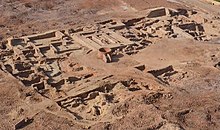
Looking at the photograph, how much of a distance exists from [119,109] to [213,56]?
6.99 m

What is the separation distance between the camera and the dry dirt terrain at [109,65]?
1395 centimetres

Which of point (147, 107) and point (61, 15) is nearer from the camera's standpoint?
point (147, 107)

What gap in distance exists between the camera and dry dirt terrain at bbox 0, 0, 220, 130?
549 inches

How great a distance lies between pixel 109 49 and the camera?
1969 cm

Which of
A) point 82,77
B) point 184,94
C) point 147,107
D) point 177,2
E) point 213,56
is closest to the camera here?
point 147,107

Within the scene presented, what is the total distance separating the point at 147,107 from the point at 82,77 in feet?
13.7

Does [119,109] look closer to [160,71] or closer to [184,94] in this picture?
[184,94]

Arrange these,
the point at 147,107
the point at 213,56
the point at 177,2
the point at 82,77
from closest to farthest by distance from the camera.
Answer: the point at 147,107
the point at 82,77
the point at 213,56
the point at 177,2

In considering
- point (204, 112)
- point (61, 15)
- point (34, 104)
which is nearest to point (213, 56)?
point (204, 112)

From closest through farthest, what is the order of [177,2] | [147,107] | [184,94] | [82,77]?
[147,107]
[184,94]
[82,77]
[177,2]

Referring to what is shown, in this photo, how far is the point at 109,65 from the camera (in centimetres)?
1839

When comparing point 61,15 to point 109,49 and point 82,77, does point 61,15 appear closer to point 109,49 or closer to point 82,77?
point 109,49

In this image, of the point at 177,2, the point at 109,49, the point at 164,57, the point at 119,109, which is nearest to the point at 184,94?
the point at 119,109

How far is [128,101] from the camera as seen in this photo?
14.6 m
